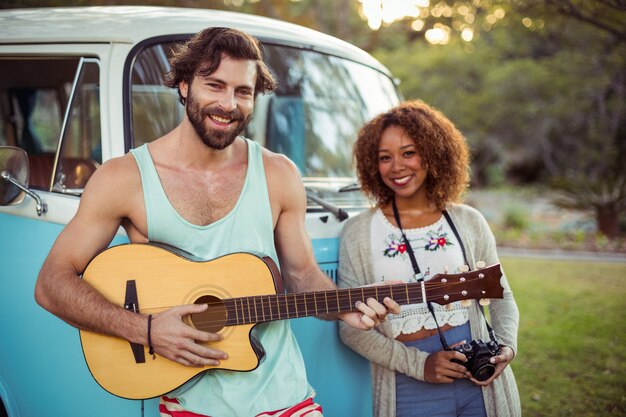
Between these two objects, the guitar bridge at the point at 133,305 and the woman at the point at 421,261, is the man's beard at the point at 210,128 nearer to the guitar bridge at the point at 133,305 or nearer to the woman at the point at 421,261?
the guitar bridge at the point at 133,305

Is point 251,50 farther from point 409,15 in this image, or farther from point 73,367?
A: point 409,15

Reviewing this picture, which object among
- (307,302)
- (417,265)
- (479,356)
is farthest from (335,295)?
(479,356)

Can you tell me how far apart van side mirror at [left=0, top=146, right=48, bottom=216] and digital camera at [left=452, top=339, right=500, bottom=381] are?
188 centimetres

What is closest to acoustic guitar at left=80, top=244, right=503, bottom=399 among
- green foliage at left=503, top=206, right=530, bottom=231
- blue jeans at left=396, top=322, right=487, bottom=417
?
blue jeans at left=396, top=322, right=487, bottom=417

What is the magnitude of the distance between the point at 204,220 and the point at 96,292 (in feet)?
1.55

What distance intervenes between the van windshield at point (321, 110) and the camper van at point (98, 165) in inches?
0.4

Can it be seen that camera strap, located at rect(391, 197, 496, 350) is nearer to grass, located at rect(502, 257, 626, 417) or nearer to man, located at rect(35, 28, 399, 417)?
man, located at rect(35, 28, 399, 417)

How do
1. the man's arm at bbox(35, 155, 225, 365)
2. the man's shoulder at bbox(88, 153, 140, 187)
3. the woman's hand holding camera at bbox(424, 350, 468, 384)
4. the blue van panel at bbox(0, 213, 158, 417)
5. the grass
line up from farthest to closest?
the grass → the woman's hand holding camera at bbox(424, 350, 468, 384) → the blue van panel at bbox(0, 213, 158, 417) → the man's shoulder at bbox(88, 153, 140, 187) → the man's arm at bbox(35, 155, 225, 365)

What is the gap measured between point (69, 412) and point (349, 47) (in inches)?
99.9

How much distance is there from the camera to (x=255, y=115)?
4508mm

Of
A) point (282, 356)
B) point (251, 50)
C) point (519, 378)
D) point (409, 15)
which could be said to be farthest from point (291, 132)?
point (409, 15)

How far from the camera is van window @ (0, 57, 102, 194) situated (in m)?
2.99

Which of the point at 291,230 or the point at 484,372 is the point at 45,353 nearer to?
the point at 291,230

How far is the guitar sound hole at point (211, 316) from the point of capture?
7.91 ft
